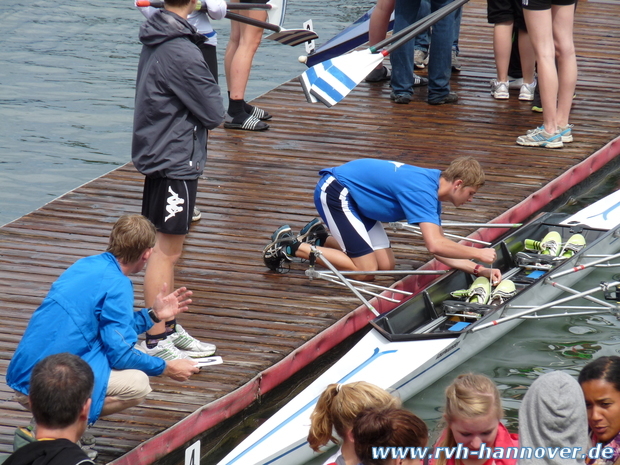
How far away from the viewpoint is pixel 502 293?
17.5 feet

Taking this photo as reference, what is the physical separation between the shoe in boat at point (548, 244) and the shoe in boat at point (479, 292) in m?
0.85

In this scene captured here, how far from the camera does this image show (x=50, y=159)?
9844 millimetres

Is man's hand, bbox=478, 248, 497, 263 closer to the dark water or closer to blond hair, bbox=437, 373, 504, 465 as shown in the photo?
blond hair, bbox=437, 373, 504, 465

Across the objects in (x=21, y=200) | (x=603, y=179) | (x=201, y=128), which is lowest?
(x=21, y=200)

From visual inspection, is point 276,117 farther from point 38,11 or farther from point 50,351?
point 38,11

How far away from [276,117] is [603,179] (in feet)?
10.9

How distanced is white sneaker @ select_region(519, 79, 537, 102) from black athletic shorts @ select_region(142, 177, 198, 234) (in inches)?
213

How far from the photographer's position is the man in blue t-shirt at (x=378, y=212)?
5.16 m

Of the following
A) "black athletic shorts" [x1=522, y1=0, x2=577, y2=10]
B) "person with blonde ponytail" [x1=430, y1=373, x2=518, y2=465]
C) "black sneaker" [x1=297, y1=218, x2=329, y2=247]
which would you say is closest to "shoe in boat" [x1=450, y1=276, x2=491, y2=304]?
"black sneaker" [x1=297, y1=218, x2=329, y2=247]

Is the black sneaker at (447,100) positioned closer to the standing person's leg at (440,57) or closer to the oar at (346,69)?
the standing person's leg at (440,57)

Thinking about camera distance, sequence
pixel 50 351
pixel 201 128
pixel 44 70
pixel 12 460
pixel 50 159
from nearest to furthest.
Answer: pixel 12 460 → pixel 50 351 → pixel 201 128 → pixel 50 159 → pixel 44 70

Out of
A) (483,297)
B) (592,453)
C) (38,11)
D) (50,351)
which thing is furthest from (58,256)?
(38,11)

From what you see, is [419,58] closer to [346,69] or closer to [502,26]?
[502,26]

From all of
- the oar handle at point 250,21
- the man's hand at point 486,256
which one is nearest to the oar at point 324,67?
the oar handle at point 250,21
